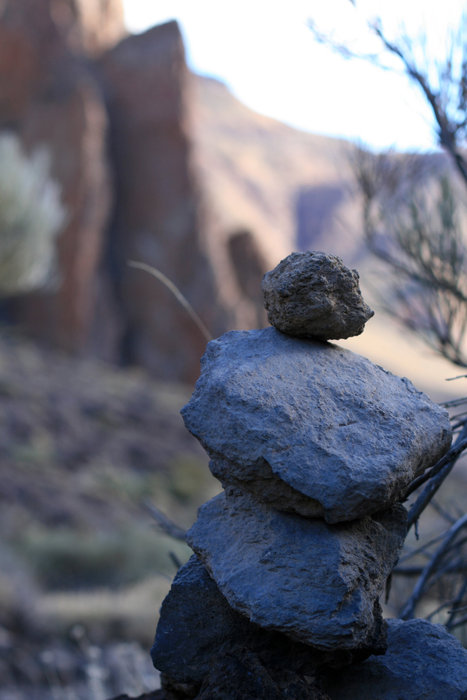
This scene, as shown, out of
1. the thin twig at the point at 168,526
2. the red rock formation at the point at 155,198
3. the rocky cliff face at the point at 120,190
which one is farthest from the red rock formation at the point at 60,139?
the thin twig at the point at 168,526

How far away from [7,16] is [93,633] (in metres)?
14.4

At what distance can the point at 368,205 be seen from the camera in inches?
194

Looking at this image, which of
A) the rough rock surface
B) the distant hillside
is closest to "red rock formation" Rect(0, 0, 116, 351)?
the rough rock surface

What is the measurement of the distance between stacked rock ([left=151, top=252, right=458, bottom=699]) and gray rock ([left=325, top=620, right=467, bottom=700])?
63 mm

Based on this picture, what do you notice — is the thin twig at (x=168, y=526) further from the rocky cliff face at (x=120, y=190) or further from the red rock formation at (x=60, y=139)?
the red rock formation at (x=60, y=139)

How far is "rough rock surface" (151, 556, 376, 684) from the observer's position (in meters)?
1.79

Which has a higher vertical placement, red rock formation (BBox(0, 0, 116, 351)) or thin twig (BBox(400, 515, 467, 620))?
red rock formation (BBox(0, 0, 116, 351))

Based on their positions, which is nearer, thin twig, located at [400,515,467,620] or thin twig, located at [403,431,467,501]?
thin twig, located at [403,431,467,501]

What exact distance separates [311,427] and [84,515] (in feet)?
28.0

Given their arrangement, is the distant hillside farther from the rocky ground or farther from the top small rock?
the top small rock

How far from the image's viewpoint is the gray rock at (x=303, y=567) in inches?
61.6

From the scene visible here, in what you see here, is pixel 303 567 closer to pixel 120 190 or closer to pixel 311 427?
pixel 311 427

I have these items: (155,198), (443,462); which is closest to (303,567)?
(443,462)

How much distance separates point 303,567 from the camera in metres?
1.62
